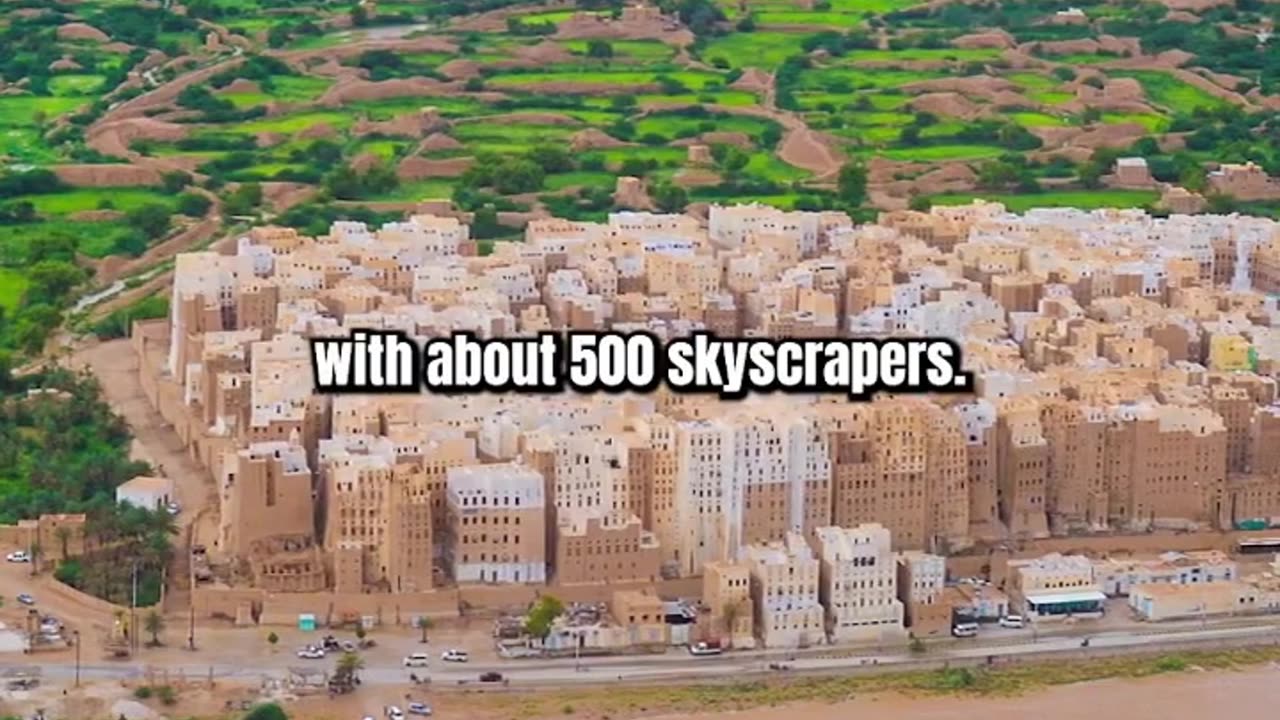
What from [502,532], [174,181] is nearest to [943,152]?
[174,181]

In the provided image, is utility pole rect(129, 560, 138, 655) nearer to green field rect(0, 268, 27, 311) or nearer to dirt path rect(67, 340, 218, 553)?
dirt path rect(67, 340, 218, 553)

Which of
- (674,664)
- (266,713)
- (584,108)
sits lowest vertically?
(674,664)

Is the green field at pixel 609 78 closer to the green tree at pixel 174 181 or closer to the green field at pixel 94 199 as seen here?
the green tree at pixel 174 181

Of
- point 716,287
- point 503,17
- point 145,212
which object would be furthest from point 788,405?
point 503,17

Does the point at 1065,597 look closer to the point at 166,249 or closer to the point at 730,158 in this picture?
the point at 166,249

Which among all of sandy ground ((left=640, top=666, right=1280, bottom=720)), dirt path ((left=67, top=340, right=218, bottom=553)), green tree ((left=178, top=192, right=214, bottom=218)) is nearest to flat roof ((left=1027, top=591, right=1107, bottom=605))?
sandy ground ((left=640, top=666, right=1280, bottom=720))

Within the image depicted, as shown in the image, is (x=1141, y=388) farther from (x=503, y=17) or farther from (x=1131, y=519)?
(x=503, y=17)
